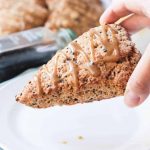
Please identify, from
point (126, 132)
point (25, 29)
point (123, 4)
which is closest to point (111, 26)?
point (123, 4)

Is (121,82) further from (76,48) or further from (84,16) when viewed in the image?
(84,16)

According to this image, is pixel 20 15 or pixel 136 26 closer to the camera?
pixel 136 26

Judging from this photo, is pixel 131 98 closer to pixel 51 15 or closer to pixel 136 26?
pixel 136 26

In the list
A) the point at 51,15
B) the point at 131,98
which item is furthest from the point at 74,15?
the point at 131,98

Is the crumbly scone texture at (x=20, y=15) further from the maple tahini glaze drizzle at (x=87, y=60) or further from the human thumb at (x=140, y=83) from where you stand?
the human thumb at (x=140, y=83)

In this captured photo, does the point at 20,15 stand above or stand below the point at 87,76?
below

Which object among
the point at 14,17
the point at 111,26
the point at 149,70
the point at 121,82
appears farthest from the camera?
the point at 14,17
